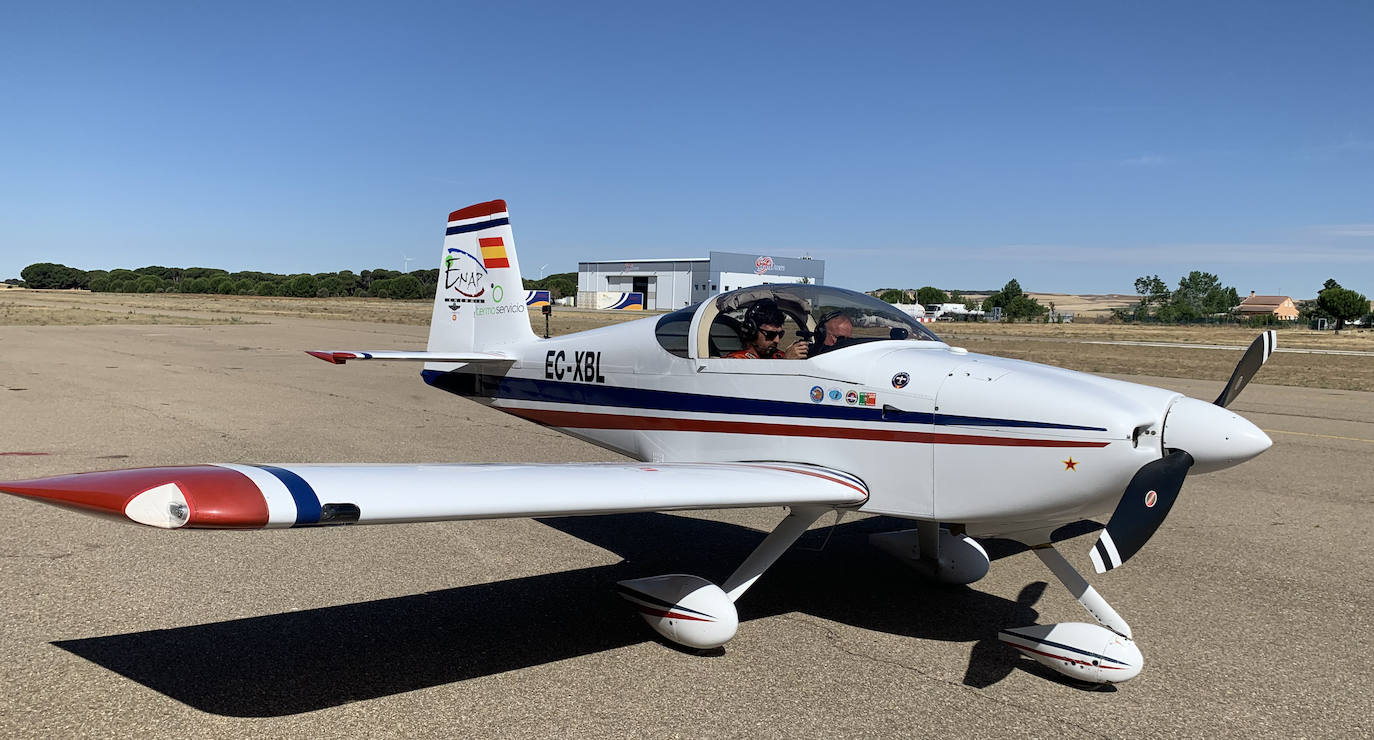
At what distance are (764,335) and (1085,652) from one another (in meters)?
2.32

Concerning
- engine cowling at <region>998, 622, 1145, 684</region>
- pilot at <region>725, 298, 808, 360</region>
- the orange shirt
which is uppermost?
pilot at <region>725, 298, 808, 360</region>

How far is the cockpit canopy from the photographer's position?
5.04m

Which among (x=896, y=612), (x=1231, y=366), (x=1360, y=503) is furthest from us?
(x=1231, y=366)

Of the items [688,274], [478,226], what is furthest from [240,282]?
[478,226]

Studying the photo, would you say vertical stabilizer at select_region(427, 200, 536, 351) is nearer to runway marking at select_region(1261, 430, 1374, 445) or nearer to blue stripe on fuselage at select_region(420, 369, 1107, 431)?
blue stripe on fuselage at select_region(420, 369, 1107, 431)

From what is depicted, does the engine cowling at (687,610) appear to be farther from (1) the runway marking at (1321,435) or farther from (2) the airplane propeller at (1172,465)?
(1) the runway marking at (1321,435)

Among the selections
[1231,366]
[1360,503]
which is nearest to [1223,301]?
[1231,366]

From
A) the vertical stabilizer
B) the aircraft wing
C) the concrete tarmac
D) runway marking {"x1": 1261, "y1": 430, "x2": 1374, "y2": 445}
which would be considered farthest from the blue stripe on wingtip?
runway marking {"x1": 1261, "y1": 430, "x2": 1374, "y2": 445}

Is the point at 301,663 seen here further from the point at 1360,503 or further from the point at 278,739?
the point at 1360,503

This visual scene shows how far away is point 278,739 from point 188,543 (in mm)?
3196

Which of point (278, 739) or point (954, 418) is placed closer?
point (278, 739)

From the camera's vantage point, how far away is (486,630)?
464 centimetres

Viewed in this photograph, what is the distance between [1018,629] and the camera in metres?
4.37

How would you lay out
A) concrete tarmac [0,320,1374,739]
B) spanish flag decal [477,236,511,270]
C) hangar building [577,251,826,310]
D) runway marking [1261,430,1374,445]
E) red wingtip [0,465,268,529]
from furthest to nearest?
1. hangar building [577,251,826,310]
2. runway marking [1261,430,1374,445]
3. spanish flag decal [477,236,511,270]
4. concrete tarmac [0,320,1374,739]
5. red wingtip [0,465,268,529]
